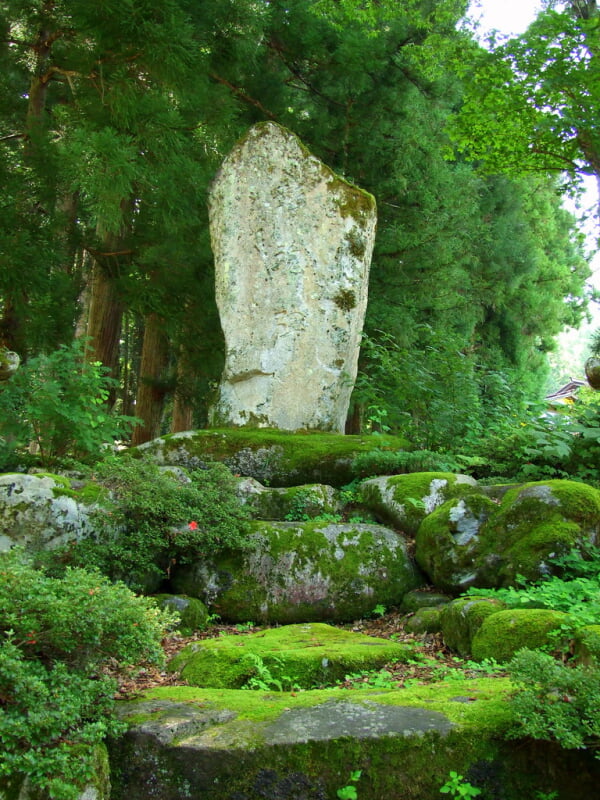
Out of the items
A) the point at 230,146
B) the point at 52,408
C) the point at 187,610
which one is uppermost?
the point at 230,146

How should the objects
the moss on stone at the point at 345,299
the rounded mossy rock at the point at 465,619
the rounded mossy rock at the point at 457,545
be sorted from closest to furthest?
the rounded mossy rock at the point at 465,619 < the rounded mossy rock at the point at 457,545 < the moss on stone at the point at 345,299

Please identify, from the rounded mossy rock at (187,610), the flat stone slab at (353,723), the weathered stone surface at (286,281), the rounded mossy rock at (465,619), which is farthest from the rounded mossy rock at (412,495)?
the flat stone slab at (353,723)

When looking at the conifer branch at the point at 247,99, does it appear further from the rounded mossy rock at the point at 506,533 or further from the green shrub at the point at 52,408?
the rounded mossy rock at the point at 506,533

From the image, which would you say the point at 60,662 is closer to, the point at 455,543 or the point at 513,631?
the point at 513,631

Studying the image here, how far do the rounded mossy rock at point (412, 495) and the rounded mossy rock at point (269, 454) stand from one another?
884mm

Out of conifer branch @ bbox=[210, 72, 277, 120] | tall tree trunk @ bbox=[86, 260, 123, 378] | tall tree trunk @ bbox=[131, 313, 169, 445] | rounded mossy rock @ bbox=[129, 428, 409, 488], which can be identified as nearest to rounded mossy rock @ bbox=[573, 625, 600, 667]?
rounded mossy rock @ bbox=[129, 428, 409, 488]

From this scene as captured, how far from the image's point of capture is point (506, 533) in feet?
15.8

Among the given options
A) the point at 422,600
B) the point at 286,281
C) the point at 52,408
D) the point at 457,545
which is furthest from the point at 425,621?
the point at 286,281

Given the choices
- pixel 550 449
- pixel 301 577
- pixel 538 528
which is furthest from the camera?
pixel 550 449

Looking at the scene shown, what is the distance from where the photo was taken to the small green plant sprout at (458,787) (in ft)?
8.04

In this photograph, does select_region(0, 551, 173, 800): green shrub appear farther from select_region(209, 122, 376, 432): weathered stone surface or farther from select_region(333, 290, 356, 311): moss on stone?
select_region(333, 290, 356, 311): moss on stone

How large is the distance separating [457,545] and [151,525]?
2.33 m

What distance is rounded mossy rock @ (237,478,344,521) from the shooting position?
612 centimetres

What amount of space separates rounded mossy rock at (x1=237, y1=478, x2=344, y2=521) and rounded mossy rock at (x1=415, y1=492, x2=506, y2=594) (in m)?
1.18
